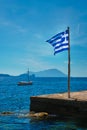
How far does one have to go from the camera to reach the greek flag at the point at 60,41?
3028cm

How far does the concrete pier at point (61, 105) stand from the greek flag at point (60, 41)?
4523 millimetres

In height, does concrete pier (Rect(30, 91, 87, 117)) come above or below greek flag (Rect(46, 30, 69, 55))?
below

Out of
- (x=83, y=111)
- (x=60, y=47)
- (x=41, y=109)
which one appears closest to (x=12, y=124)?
(x=41, y=109)

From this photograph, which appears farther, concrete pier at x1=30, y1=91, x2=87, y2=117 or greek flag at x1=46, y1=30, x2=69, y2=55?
greek flag at x1=46, y1=30, x2=69, y2=55

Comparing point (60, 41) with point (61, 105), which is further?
point (60, 41)

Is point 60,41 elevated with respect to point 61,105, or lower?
elevated

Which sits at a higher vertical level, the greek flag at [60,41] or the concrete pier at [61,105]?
the greek flag at [60,41]

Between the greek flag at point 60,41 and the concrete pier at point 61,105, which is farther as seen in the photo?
the greek flag at point 60,41

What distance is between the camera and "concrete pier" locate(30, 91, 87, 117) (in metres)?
28.4

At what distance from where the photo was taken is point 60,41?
30.6m

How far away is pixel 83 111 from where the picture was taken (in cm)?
2823

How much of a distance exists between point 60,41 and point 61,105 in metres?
5.96

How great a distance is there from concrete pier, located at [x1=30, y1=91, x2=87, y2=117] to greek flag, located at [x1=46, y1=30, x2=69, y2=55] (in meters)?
4.52

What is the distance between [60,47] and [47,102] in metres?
5.27
